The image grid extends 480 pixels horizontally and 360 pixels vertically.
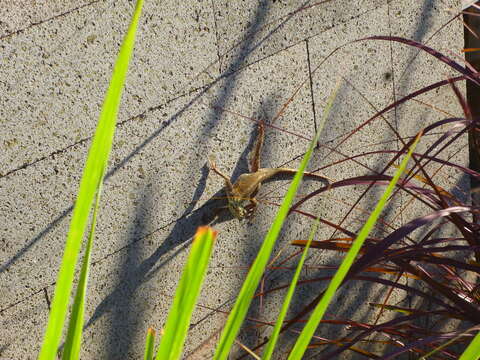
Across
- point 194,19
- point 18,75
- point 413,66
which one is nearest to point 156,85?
point 194,19

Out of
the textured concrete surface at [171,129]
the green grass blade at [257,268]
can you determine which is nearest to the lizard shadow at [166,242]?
the textured concrete surface at [171,129]

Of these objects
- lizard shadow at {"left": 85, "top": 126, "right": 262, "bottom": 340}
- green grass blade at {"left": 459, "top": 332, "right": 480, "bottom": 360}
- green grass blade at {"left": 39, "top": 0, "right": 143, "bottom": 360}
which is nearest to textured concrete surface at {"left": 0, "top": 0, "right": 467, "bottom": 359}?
lizard shadow at {"left": 85, "top": 126, "right": 262, "bottom": 340}

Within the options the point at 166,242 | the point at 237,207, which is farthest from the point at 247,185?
the point at 166,242

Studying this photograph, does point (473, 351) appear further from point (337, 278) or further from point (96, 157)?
point (96, 157)

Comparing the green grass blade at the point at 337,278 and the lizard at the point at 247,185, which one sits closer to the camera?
the green grass blade at the point at 337,278

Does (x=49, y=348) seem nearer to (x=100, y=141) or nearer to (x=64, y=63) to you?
(x=100, y=141)

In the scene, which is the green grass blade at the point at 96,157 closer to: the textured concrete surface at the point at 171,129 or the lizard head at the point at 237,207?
the textured concrete surface at the point at 171,129

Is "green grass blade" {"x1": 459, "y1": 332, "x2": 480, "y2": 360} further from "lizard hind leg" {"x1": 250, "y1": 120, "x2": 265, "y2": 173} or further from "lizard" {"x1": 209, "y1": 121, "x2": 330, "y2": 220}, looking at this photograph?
"lizard hind leg" {"x1": 250, "y1": 120, "x2": 265, "y2": 173}
